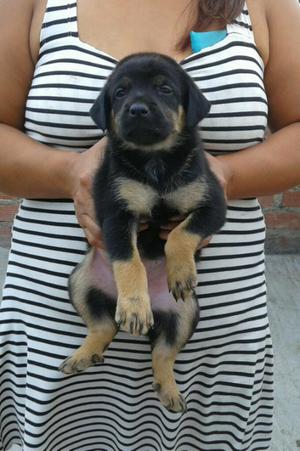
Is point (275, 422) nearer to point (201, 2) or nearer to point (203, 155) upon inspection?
point (203, 155)

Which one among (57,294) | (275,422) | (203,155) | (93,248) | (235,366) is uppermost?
(203,155)

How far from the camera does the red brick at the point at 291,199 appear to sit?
3.69 metres

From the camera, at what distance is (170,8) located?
1582mm

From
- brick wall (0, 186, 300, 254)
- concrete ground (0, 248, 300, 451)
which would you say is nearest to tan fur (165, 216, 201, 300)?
concrete ground (0, 248, 300, 451)

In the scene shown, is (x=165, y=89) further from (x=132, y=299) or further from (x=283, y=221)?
(x=283, y=221)

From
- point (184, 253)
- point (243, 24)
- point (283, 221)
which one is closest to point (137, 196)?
point (184, 253)

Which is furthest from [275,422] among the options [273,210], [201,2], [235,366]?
[201,2]

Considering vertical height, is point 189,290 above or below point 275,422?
above

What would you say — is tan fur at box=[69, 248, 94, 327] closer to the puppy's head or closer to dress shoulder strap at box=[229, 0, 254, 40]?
the puppy's head

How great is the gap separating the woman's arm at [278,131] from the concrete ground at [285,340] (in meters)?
1.30

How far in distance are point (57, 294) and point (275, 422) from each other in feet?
4.86

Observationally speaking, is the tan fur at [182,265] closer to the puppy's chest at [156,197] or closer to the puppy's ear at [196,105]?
the puppy's chest at [156,197]

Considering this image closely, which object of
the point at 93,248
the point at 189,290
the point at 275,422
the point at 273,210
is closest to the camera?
the point at 189,290

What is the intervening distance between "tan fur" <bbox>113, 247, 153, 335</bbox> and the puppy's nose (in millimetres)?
324
